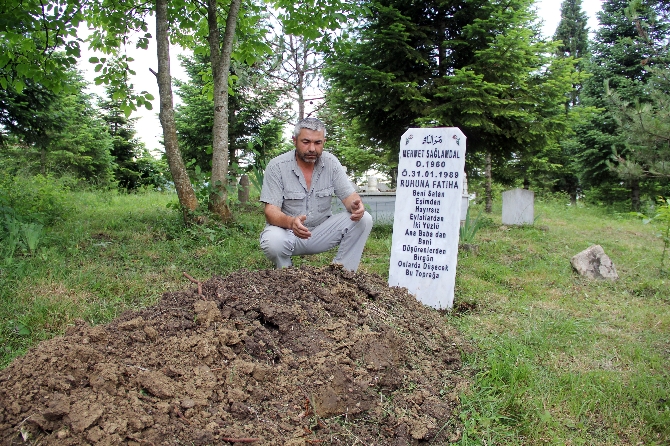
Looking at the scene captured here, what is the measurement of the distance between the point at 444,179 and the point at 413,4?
227 inches

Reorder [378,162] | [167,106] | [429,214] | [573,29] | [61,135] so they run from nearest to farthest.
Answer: [429,214] → [167,106] → [61,135] → [378,162] → [573,29]

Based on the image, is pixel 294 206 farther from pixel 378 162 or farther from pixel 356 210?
pixel 378 162

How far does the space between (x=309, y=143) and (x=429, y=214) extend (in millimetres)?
1240

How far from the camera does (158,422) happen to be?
68.3 inches

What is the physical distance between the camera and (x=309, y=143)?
12.9 ft

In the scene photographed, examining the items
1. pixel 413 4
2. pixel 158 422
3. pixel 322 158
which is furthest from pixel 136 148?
pixel 158 422

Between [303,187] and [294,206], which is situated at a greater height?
[303,187]

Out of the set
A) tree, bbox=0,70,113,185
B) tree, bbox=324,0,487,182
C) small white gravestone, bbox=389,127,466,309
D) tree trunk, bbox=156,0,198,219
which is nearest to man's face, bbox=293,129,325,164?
small white gravestone, bbox=389,127,466,309

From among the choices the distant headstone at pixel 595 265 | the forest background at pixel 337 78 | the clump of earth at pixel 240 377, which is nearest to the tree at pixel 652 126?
the forest background at pixel 337 78

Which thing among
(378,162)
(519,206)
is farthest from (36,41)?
(378,162)

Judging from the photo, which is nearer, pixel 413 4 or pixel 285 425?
pixel 285 425

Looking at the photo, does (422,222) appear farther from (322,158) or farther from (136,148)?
(136,148)

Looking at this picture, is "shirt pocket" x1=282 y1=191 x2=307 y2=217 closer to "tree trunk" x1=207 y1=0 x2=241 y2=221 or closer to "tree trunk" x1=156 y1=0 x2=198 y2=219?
"tree trunk" x1=207 y1=0 x2=241 y2=221

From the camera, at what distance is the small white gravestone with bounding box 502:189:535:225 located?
31.6 feet
